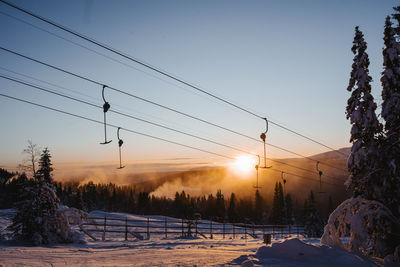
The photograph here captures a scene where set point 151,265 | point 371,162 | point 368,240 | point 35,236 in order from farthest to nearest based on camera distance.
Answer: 1. point 35,236
2. point 371,162
3. point 368,240
4. point 151,265

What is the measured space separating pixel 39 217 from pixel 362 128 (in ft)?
62.1

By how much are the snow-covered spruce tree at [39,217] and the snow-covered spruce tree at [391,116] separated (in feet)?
59.0

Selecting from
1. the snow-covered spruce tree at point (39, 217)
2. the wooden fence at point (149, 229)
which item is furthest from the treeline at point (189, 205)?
the snow-covered spruce tree at point (39, 217)

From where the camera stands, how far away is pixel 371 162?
674 inches

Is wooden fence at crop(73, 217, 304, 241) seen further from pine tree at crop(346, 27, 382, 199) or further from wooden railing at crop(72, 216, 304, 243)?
pine tree at crop(346, 27, 382, 199)

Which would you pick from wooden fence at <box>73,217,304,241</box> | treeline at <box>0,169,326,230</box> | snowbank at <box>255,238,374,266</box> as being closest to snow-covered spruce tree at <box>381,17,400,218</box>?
snowbank at <box>255,238,374,266</box>

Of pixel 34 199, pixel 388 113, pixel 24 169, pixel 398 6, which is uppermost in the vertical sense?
pixel 398 6

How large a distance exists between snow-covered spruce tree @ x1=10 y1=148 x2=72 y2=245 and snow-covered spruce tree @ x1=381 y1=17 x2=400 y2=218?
18.0 m

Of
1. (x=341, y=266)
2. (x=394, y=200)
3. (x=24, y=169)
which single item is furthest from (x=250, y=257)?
(x=24, y=169)

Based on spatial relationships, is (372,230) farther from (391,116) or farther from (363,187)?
(391,116)

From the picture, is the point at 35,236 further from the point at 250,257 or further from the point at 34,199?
the point at 250,257

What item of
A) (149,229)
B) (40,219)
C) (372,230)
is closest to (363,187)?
(372,230)

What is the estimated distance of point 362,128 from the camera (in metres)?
18.2

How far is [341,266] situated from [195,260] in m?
5.66
